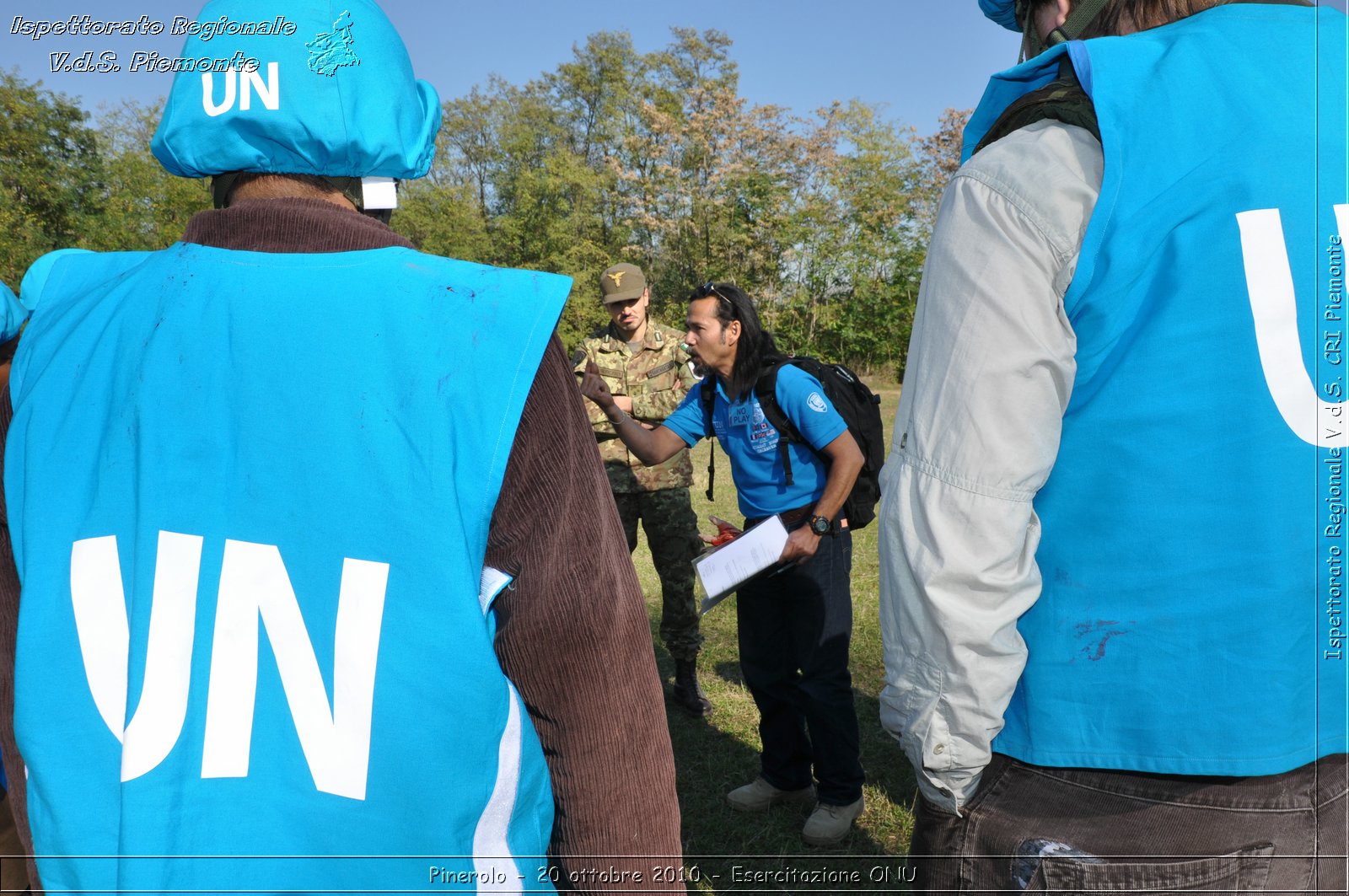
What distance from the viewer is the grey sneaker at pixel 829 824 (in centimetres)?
368

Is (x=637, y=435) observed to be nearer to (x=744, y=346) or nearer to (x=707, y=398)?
(x=707, y=398)

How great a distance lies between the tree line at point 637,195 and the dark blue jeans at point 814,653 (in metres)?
24.3

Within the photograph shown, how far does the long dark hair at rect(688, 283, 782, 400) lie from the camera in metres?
3.98

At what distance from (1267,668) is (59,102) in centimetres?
2923

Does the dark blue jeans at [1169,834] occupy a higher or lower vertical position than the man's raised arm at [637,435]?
lower

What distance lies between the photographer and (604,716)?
A: 1.00 meters

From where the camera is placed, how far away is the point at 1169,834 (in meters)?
1.25

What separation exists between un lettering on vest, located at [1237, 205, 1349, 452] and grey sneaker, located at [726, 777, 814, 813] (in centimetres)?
325

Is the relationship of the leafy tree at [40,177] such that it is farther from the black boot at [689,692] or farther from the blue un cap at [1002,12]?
the blue un cap at [1002,12]

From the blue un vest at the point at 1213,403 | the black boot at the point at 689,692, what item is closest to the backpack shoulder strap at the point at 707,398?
the black boot at the point at 689,692

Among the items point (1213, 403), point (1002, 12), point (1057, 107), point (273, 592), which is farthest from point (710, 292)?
point (273, 592)

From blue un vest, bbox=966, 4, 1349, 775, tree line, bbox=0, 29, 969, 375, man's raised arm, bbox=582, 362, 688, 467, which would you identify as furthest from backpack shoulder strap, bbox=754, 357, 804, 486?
tree line, bbox=0, 29, 969, 375

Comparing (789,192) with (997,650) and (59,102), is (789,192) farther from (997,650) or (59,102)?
(997,650)

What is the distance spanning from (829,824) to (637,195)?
31072 millimetres
